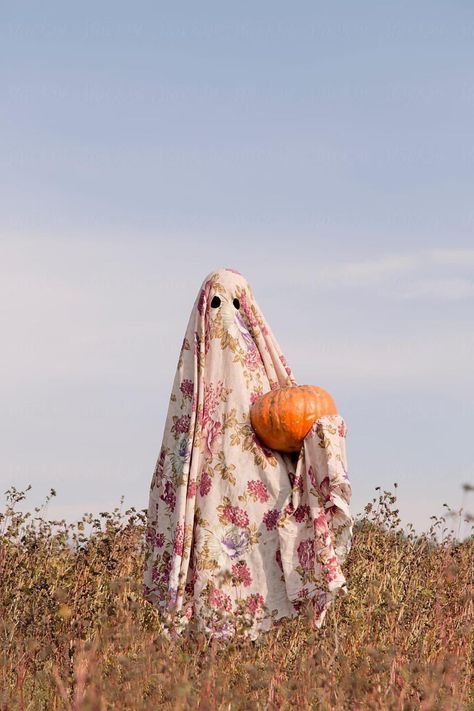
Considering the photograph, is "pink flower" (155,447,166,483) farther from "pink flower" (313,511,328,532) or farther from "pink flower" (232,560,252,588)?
"pink flower" (313,511,328,532)

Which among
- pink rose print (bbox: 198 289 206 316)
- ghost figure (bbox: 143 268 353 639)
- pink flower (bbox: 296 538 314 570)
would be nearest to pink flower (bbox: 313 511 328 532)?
ghost figure (bbox: 143 268 353 639)

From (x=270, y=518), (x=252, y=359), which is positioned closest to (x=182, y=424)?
(x=252, y=359)

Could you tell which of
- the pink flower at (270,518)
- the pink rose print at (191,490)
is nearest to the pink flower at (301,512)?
the pink flower at (270,518)

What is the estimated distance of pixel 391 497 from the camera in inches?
330

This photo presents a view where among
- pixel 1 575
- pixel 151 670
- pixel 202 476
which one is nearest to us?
pixel 151 670

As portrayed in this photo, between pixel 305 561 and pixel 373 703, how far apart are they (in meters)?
2.66

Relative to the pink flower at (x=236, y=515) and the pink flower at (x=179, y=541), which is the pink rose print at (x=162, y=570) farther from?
the pink flower at (x=236, y=515)

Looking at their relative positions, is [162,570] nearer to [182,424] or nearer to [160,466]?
[160,466]

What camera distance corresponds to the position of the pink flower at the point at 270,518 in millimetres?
6512

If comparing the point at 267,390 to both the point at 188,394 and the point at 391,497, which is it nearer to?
the point at 188,394

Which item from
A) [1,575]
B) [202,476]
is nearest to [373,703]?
[202,476]

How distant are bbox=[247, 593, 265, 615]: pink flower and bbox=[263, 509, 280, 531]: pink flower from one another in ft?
1.46

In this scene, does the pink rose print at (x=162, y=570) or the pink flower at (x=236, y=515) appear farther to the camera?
the pink rose print at (x=162, y=570)

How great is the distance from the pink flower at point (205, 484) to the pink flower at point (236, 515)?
184mm
